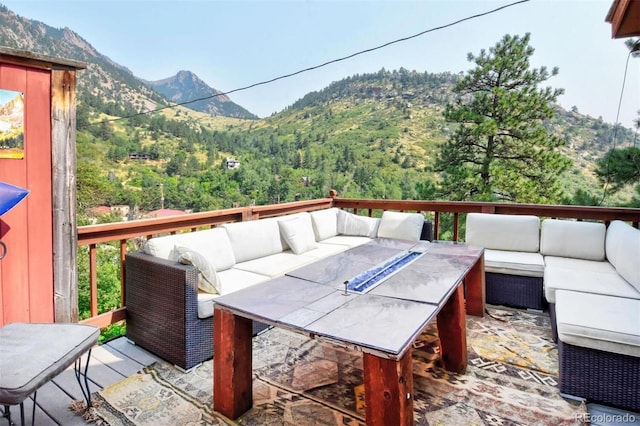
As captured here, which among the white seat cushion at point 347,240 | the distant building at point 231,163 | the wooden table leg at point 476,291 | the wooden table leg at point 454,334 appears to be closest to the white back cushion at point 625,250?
the wooden table leg at point 476,291

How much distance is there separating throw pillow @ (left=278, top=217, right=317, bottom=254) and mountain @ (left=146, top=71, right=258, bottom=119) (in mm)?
18479

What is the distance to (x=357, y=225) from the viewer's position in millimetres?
4664

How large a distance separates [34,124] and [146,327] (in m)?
1.52

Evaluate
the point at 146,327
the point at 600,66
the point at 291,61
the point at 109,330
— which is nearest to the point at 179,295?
the point at 146,327

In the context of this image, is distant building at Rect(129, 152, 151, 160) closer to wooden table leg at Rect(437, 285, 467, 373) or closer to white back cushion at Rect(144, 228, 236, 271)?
white back cushion at Rect(144, 228, 236, 271)

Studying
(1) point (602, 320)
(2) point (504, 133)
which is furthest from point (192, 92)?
(1) point (602, 320)

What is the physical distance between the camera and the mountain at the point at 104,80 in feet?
48.9

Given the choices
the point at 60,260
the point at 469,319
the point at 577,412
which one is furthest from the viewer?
the point at 469,319

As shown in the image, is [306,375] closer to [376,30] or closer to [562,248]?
[562,248]

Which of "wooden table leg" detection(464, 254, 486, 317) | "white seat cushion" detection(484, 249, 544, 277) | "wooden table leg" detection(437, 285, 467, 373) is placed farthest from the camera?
"white seat cushion" detection(484, 249, 544, 277)

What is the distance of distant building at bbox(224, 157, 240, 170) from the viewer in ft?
60.8

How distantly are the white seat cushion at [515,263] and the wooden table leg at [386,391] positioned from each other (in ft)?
8.39

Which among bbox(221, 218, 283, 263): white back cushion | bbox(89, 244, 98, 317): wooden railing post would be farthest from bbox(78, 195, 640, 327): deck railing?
bbox(221, 218, 283, 263): white back cushion

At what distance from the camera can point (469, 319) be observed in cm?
323
